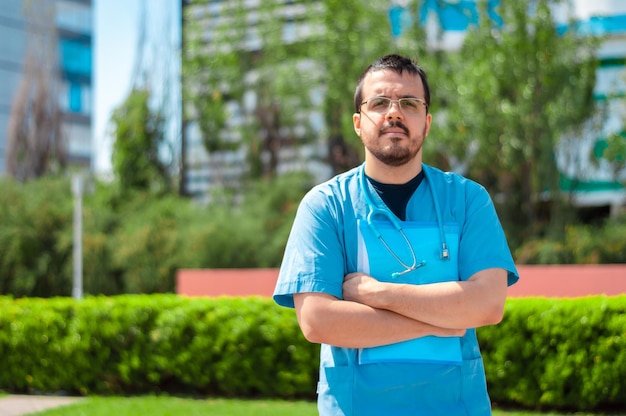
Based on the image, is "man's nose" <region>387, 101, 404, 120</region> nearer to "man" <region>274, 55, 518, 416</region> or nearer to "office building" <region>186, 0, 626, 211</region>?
"man" <region>274, 55, 518, 416</region>

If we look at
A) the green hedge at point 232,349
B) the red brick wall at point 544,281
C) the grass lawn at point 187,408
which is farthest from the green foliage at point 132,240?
the grass lawn at point 187,408

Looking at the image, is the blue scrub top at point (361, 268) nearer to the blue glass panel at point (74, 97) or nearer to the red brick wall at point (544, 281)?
the red brick wall at point (544, 281)

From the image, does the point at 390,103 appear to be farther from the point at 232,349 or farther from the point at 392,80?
the point at 232,349

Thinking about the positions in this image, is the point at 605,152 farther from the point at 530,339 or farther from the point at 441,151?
the point at 530,339

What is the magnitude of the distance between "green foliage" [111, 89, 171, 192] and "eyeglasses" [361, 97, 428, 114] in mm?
18616

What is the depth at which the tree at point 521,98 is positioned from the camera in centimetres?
1505

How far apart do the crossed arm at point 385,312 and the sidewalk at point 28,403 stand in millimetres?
5846

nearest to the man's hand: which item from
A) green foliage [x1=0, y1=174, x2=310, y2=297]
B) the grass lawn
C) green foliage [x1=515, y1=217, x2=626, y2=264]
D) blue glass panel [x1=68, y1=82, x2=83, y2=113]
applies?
the grass lawn

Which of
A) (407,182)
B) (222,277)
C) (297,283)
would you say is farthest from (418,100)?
(222,277)

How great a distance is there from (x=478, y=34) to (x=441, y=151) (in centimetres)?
259

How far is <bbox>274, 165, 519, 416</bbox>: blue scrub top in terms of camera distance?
2.03m

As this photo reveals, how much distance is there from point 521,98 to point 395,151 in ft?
44.7

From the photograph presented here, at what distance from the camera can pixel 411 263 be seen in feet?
6.93

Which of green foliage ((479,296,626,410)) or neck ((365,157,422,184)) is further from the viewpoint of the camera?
green foliage ((479,296,626,410))
